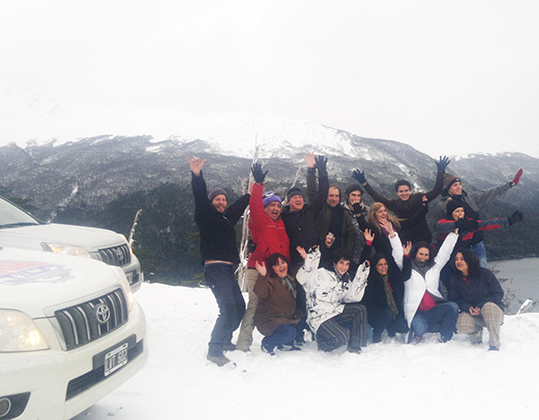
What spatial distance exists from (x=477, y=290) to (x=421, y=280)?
63cm

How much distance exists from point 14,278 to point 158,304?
14.9ft

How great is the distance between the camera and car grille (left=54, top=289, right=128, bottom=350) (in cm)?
195

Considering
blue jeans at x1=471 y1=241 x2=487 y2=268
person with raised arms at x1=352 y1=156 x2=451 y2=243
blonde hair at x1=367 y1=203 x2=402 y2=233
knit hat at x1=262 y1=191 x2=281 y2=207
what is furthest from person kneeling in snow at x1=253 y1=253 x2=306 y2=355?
blue jeans at x1=471 y1=241 x2=487 y2=268

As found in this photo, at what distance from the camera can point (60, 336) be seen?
1.91 meters

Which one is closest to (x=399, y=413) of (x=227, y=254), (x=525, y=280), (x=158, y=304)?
(x=227, y=254)

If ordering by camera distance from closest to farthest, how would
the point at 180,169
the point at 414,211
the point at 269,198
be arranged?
the point at 269,198
the point at 414,211
the point at 180,169

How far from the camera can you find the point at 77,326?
2014 millimetres

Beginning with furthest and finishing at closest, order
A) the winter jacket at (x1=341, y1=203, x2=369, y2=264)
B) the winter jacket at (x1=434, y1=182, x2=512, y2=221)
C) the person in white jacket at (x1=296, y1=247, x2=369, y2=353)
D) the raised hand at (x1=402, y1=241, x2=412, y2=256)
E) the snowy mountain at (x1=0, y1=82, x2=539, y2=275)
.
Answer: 1. the snowy mountain at (x1=0, y1=82, x2=539, y2=275)
2. the winter jacket at (x1=434, y1=182, x2=512, y2=221)
3. the winter jacket at (x1=341, y1=203, x2=369, y2=264)
4. the raised hand at (x1=402, y1=241, x2=412, y2=256)
5. the person in white jacket at (x1=296, y1=247, x2=369, y2=353)

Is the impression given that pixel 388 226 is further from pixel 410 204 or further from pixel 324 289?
pixel 324 289

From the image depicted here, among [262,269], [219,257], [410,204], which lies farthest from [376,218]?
[219,257]

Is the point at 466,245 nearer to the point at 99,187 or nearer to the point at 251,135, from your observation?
the point at 99,187

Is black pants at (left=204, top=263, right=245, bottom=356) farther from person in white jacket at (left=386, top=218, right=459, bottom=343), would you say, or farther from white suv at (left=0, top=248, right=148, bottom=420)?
person in white jacket at (left=386, top=218, right=459, bottom=343)

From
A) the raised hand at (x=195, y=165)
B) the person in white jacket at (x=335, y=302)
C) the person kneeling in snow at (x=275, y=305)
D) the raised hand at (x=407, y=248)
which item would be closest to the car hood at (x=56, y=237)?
the raised hand at (x=195, y=165)

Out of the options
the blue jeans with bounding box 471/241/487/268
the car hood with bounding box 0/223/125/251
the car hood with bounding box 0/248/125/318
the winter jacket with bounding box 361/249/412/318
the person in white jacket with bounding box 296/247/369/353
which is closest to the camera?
the car hood with bounding box 0/248/125/318
